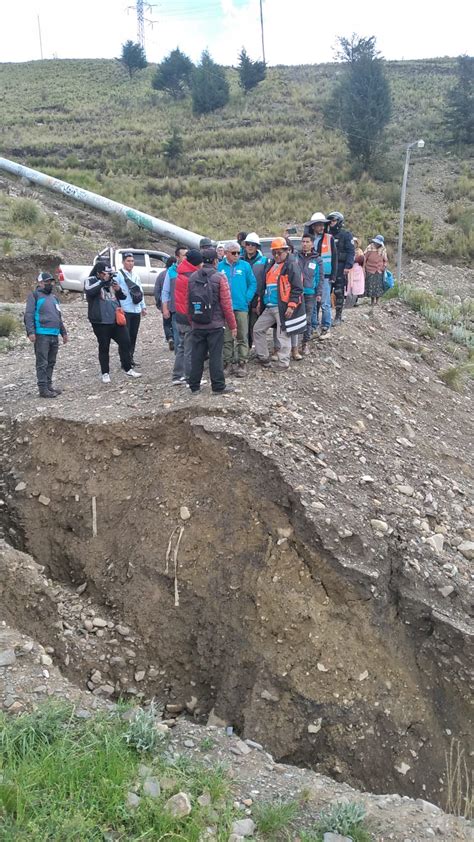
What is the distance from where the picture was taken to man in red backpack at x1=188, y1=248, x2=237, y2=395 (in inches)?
250

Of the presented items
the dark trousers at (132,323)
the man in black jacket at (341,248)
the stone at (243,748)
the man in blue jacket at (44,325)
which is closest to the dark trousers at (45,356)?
the man in blue jacket at (44,325)

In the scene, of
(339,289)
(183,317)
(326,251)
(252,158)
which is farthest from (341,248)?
(252,158)

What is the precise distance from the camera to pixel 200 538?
5.78 meters

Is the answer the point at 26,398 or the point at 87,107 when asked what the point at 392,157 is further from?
the point at 26,398

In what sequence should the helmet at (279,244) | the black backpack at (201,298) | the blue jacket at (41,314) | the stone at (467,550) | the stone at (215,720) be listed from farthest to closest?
the blue jacket at (41,314), the helmet at (279,244), the black backpack at (201,298), the stone at (467,550), the stone at (215,720)

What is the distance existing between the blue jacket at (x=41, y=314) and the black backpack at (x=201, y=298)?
205 centimetres

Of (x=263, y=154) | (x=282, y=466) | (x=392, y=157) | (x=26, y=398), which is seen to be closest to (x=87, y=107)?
(x=263, y=154)

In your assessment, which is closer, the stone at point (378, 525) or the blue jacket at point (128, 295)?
the stone at point (378, 525)

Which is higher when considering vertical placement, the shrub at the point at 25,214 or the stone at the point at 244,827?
the shrub at the point at 25,214

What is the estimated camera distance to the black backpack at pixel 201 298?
20.8 feet

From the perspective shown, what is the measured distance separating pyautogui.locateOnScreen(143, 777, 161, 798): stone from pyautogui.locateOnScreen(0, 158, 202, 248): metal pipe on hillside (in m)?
20.7

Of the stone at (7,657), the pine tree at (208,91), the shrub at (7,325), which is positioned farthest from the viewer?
the pine tree at (208,91)

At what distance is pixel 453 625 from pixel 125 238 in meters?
20.9

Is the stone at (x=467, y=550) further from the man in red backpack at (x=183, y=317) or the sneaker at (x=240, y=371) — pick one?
the man in red backpack at (x=183, y=317)
